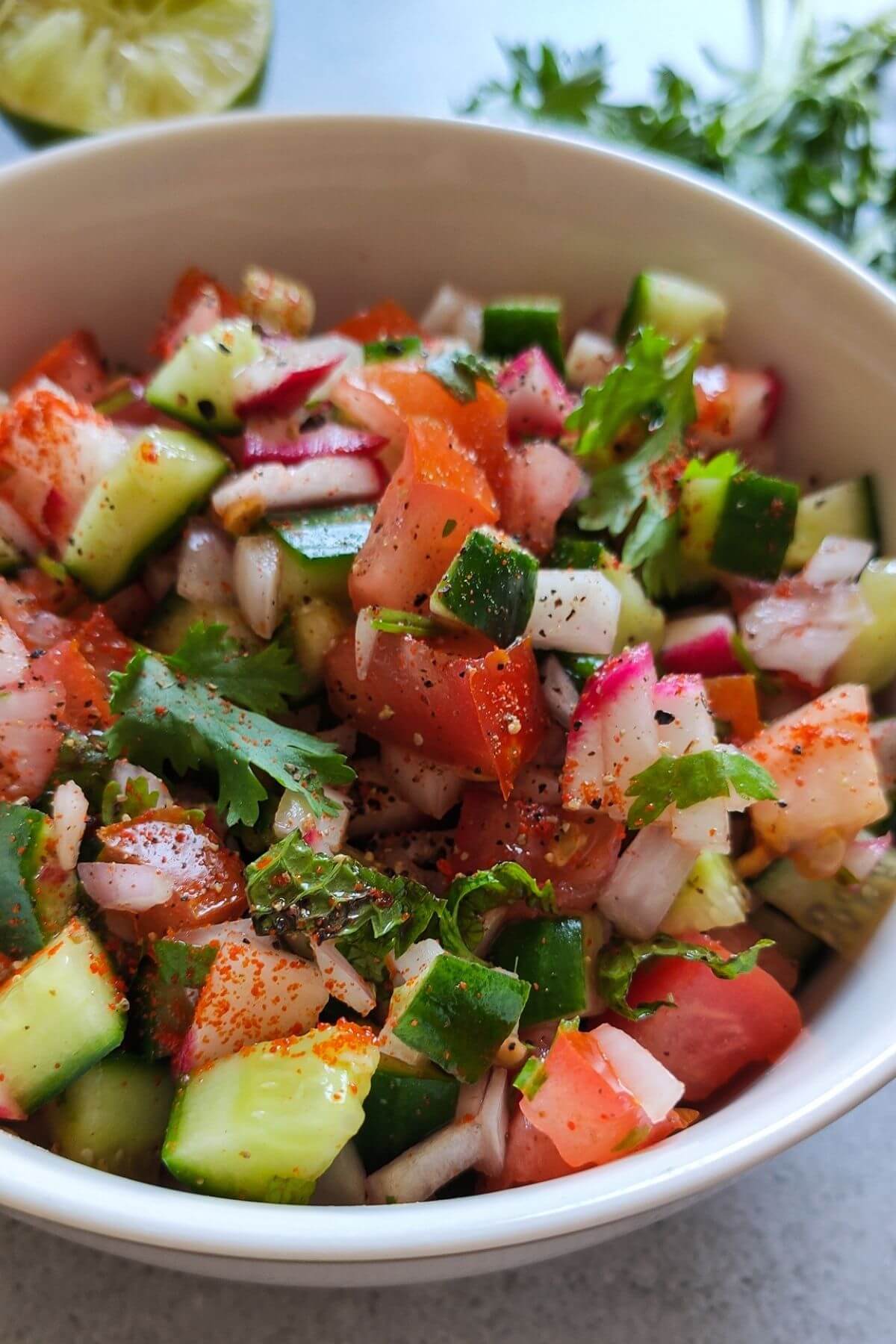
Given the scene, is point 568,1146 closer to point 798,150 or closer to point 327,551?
point 327,551

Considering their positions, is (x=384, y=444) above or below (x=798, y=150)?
below

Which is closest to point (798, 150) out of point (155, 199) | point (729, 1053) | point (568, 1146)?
point (155, 199)

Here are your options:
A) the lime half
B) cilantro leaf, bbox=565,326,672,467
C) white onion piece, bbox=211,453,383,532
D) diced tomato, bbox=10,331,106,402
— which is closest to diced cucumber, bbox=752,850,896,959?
cilantro leaf, bbox=565,326,672,467

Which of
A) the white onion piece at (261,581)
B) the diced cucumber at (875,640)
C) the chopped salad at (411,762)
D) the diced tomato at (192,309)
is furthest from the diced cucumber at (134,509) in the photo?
the diced cucumber at (875,640)

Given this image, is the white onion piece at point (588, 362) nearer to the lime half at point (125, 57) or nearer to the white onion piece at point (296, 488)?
the white onion piece at point (296, 488)

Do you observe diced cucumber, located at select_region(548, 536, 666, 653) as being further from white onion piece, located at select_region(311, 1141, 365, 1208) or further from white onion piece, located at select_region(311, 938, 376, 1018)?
white onion piece, located at select_region(311, 1141, 365, 1208)
